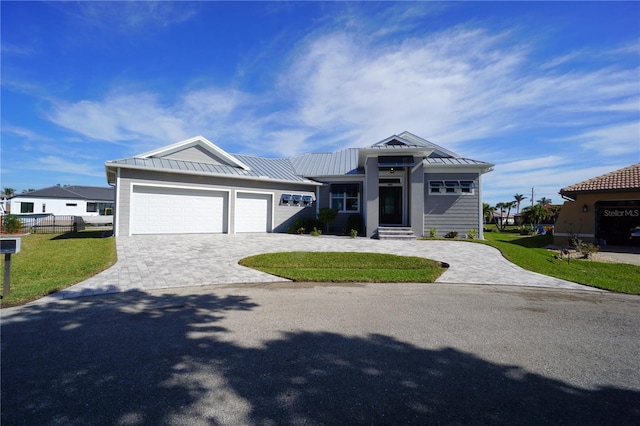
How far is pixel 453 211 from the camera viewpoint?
1722 centimetres

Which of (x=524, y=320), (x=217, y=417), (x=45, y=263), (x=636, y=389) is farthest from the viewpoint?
(x=45, y=263)

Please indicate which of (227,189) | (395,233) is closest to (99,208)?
(227,189)

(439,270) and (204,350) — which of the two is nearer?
(204,350)

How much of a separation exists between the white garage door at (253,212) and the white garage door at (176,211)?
898mm

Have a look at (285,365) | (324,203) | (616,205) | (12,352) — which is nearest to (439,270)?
(285,365)

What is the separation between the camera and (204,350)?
3.59m

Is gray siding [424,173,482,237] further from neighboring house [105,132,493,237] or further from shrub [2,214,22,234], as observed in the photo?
shrub [2,214,22,234]

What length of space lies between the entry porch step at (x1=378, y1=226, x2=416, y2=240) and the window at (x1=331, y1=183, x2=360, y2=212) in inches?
133

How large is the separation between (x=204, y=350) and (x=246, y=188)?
46.7 ft

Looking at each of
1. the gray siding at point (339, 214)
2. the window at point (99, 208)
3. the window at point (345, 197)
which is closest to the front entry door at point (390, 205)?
the gray siding at point (339, 214)

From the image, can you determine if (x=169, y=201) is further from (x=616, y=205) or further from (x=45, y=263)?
(x=616, y=205)

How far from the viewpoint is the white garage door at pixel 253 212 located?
17125mm

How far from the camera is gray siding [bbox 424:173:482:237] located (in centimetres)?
1712

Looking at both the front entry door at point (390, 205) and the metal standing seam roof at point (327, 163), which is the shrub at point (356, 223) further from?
the metal standing seam roof at point (327, 163)
